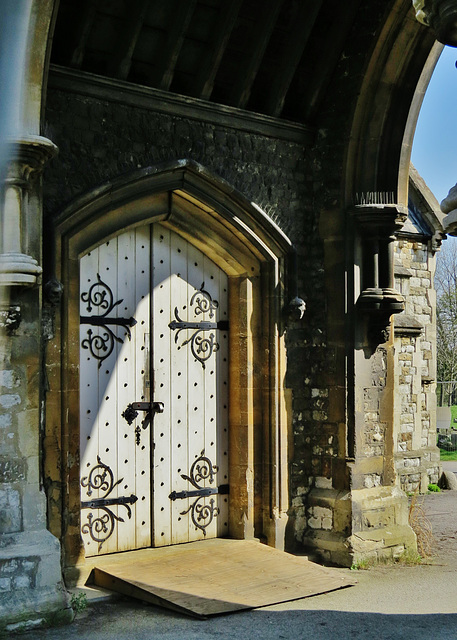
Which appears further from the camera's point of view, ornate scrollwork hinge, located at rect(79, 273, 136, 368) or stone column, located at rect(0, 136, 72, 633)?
ornate scrollwork hinge, located at rect(79, 273, 136, 368)

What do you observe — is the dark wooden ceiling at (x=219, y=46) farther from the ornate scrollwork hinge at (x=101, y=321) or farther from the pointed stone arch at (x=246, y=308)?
the ornate scrollwork hinge at (x=101, y=321)

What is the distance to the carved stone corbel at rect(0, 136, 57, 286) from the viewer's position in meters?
5.38

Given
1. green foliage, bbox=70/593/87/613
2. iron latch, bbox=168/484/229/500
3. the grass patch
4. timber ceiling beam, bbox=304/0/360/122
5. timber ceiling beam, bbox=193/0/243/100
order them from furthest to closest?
the grass patch < timber ceiling beam, bbox=304/0/360/122 < iron latch, bbox=168/484/229/500 < timber ceiling beam, bbox=193/0/243/100 < green foliage, bbox=70/593/87/613

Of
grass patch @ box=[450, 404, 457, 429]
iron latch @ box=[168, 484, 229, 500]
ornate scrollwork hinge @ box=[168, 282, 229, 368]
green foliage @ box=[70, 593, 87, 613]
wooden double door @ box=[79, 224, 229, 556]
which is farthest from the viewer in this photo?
grass patch @ box=[450, 404, 457, 429]

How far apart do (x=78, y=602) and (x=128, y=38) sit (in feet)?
13.0

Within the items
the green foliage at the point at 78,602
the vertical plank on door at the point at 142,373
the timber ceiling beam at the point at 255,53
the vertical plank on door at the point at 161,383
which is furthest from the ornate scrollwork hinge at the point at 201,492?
the timber ceiling beam at the point at 255,53

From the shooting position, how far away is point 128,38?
254 inches

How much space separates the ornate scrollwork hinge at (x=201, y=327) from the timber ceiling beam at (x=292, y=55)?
166 centimetres

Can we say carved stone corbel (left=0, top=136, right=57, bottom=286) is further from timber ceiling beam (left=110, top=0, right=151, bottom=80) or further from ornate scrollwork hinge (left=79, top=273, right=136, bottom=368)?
timber ceiling beam (left=110, top=0, right=151, bottom=80)

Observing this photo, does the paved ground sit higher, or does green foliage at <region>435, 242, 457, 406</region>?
green foliage at <region>435, 242, 457, 406</region>

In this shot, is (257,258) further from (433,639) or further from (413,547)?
(433,639)

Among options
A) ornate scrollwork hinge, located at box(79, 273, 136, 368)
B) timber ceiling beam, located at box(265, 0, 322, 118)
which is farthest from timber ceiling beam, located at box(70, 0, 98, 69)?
timber ceiling beam, located at box(265, 0, 322, 118)

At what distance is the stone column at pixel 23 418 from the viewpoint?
5348 mm

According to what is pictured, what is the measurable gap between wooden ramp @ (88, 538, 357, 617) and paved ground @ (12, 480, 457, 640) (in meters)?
0.08
